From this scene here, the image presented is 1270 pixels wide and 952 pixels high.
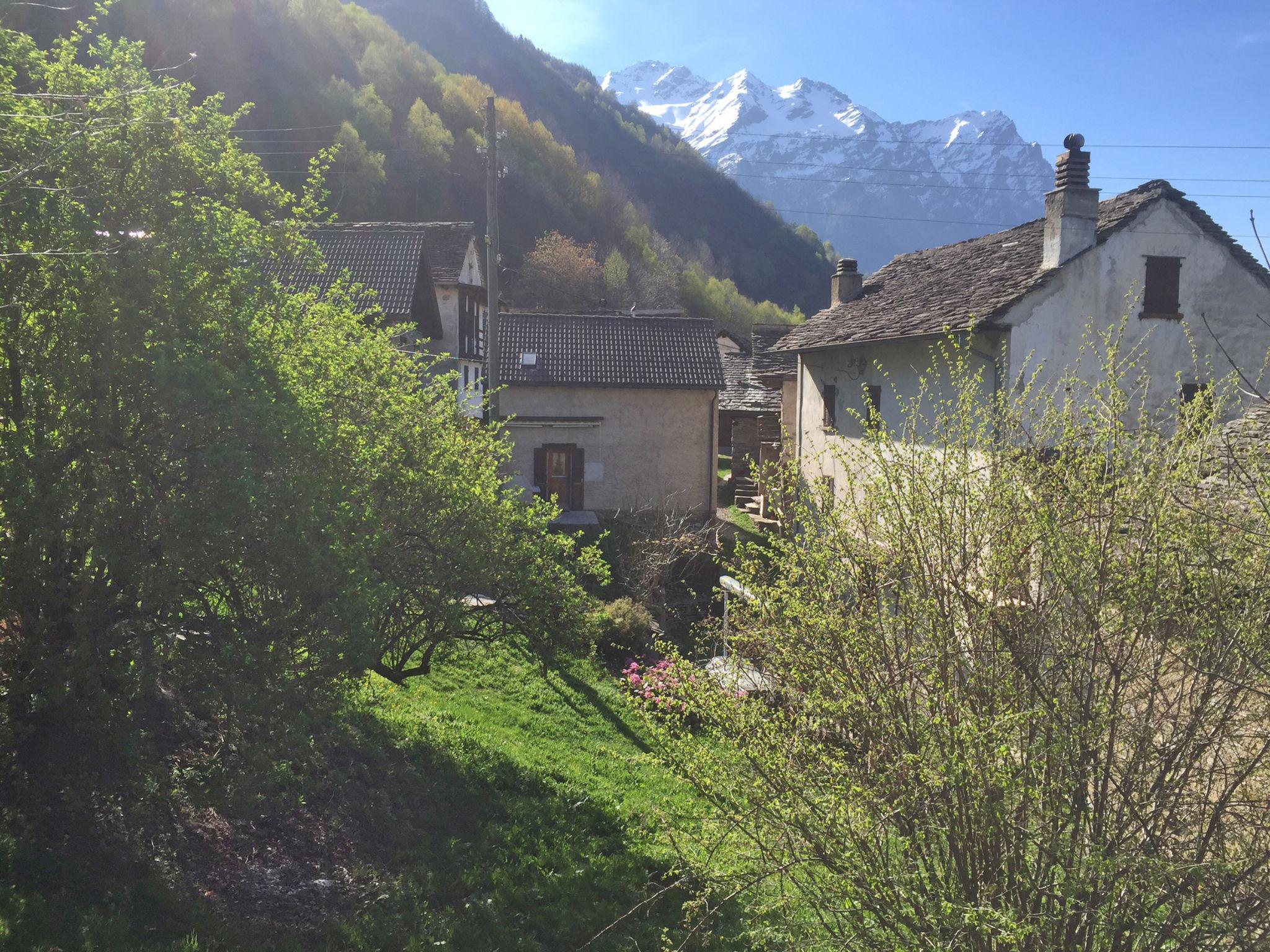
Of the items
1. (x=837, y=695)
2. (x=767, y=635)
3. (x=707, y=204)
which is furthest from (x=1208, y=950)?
(x=707, y=204)

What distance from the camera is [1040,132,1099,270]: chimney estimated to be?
1375 cm

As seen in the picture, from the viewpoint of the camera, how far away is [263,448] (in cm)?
574

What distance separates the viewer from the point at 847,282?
21.4 metres

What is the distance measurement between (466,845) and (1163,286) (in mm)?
13491

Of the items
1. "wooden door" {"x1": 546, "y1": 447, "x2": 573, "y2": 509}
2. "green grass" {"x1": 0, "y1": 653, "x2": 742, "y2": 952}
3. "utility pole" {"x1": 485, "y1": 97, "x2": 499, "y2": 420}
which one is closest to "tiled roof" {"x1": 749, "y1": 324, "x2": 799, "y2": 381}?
"wooden door" {"x1": 546, "y1": 447, "x2": 573, "y2": 509}

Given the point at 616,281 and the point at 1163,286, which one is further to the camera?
the point at 616,281

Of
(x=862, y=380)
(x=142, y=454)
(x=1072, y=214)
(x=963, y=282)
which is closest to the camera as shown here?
(x=142, y=454)

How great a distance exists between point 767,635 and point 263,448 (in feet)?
11.1

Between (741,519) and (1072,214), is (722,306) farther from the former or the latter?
(1072,214)

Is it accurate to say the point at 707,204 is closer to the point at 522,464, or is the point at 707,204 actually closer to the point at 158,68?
the point at 522,464

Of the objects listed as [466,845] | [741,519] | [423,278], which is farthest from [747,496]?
[466,845]

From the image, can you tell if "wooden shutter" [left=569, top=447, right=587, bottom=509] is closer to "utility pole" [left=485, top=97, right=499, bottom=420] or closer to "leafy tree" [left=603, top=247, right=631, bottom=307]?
"utility pole" [left=485, top=97, right=499, bottom=420]

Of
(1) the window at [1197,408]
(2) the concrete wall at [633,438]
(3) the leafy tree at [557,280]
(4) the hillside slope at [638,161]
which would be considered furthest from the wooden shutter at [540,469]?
(4) the hillside slope at [638,161]

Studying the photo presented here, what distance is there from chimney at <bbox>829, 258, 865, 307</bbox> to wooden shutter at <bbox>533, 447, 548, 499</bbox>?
28.3 ft
